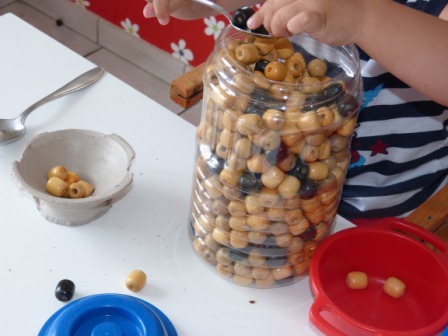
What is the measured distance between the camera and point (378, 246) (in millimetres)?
639

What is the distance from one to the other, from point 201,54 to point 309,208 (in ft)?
3.66

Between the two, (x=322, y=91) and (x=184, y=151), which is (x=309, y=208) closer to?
(x=322, y=91)

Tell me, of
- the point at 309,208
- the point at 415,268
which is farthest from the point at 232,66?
the point at 415,268

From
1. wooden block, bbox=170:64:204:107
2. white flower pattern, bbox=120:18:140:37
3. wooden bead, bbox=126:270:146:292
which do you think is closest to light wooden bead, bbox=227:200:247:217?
wooden bead, bbox=126:270:146:292

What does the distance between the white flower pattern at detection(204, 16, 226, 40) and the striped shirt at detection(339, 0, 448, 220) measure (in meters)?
0.74

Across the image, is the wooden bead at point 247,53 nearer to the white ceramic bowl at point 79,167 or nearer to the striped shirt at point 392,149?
the white ceramic bowl at point 79,167

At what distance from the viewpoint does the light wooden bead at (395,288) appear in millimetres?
626

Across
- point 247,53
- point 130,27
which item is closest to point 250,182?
point 247,53

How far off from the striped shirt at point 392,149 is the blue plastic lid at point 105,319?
1.39 feet

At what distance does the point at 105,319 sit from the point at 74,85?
363 mm

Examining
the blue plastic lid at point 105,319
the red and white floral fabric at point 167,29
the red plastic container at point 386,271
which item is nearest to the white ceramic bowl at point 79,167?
the blue plastic lid at point 105,319

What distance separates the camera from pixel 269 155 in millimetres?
553

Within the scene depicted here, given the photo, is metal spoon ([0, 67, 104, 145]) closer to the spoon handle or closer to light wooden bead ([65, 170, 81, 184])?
the spoon handle

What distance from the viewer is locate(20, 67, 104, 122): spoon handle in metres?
0.76
